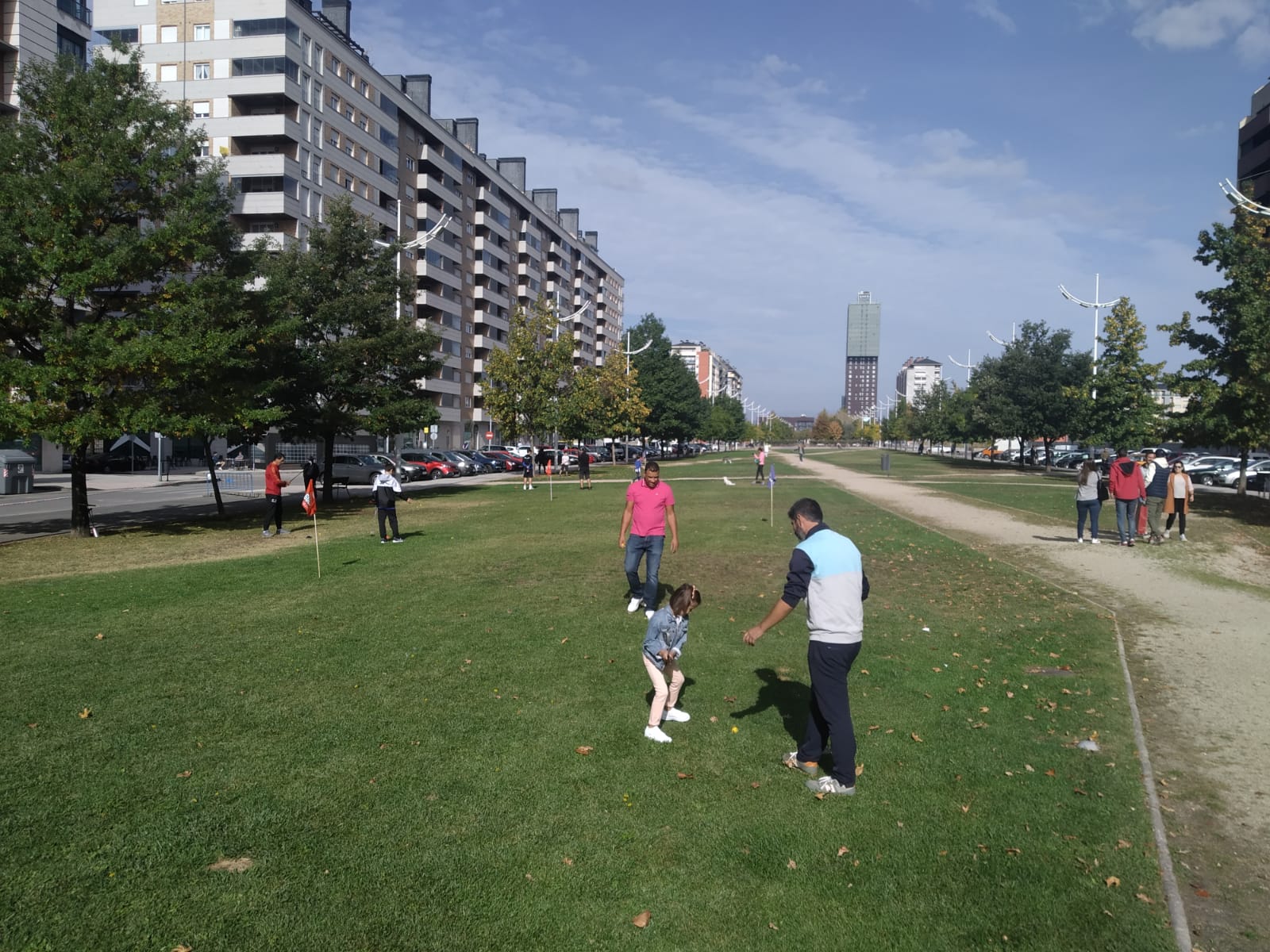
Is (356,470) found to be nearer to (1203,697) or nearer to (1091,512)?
(1091,512)

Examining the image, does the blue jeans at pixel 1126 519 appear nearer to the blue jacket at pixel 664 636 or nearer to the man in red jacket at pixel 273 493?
the blue jacket at pixel 664 636

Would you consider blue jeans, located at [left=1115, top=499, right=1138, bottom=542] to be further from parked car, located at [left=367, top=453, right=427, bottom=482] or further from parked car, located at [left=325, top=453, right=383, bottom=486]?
parked car, located at [left=367, top=453, right=427, bottom=482]

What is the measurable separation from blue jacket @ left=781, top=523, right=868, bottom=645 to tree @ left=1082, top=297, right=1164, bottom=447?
45.6 meters

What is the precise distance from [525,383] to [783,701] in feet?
129

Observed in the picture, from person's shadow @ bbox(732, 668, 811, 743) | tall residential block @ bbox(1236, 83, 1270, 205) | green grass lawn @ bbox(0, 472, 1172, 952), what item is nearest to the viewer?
green grass lawn @ bbox(0, 472, 1172, 952)

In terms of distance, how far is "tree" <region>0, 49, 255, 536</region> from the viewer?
15969 mm

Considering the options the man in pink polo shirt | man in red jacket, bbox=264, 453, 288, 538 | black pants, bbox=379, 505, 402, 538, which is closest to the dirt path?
the man in pink polo shirt

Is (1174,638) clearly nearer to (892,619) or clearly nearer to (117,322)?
(892,619)

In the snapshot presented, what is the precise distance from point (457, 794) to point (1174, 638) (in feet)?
28.3

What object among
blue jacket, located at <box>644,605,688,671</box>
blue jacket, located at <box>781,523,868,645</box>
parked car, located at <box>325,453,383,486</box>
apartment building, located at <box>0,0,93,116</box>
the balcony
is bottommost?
parked car, located at <box>325,453,383,486</box>

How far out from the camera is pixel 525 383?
45156 mm

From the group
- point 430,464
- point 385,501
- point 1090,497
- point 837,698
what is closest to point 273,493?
point 385,501

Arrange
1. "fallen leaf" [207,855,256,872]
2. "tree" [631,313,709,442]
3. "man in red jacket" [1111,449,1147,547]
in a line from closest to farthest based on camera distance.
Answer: "fallen leaf" [207,855,256,872] < "man in red jacket" [1111,449,1147,547] < "tree" [631,313,709,442]

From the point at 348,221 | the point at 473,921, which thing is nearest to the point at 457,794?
the point at 473,921
